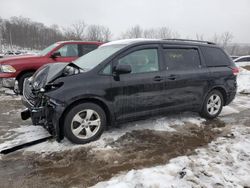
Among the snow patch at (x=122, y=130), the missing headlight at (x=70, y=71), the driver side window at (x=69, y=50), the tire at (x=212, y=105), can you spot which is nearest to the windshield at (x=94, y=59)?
the missing headlight at (x=70, y=71)

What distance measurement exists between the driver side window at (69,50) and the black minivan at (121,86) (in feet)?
11.6

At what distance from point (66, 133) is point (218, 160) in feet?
7.86

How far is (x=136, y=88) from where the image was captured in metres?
3.74

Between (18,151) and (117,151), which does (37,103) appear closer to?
(18,151)

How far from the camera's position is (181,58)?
4355 millimetres

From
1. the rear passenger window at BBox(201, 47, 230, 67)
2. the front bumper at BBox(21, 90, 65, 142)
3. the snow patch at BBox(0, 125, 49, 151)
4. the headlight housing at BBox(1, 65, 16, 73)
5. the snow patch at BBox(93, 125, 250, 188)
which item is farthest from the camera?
the headlight housing at BBox(1, 65, 16, 73)

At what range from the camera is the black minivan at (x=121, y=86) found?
3314 millimetres

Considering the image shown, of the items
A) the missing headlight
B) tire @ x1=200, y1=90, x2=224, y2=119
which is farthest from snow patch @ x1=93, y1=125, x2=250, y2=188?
the missing headlight

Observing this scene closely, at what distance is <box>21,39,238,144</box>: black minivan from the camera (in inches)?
130

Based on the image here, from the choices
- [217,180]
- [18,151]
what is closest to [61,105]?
[18,151]

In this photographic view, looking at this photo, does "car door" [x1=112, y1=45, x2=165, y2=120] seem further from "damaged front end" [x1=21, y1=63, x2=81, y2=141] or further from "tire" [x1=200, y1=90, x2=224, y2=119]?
"tire" [x1=200, y1=90, x2=224, y2=119]

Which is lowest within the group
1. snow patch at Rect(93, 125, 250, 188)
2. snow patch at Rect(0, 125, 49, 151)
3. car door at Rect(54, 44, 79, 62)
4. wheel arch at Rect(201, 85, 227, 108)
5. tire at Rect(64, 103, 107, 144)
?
snow patch at Rect(93, 125, 250, 188)

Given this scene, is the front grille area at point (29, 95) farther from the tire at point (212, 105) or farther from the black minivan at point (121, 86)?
the tire at point (212, 105)

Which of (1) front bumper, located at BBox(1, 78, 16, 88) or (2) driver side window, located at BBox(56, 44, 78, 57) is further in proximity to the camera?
(2) driver side window, located at BBox(56, 44, 78, 57)
